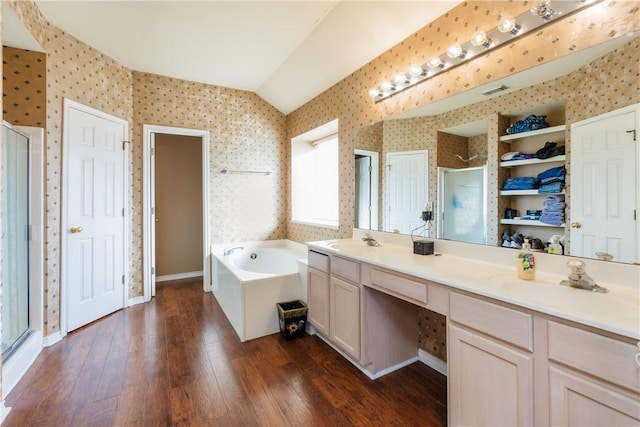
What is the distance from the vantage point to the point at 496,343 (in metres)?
1.17

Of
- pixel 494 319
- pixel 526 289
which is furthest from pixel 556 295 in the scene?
pixel 494 319

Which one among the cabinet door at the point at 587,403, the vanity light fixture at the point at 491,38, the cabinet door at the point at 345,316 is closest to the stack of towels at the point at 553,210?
the cabinet door at the point at 587,403

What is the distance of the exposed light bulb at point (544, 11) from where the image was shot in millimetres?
1411

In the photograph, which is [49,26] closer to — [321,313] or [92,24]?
[92,24]

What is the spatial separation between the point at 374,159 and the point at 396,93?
57cm

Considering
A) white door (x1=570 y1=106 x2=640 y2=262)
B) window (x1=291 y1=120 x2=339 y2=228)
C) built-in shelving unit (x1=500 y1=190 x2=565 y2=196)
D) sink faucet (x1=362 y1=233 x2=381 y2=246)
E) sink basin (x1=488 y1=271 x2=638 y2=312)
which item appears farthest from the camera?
window (x1=291 y1=120 x2=339 y2=228)

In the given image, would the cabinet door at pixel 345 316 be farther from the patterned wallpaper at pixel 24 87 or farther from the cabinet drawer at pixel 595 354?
the patterned wallpaper at pixel 24 87

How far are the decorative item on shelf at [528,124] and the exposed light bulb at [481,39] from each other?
1.62ft

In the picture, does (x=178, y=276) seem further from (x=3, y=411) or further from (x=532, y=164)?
(x=532, y=164)

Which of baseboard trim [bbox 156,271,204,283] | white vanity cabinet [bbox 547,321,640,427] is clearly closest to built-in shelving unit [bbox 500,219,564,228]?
white vanity cabinet [bbox 547,321,640,427]

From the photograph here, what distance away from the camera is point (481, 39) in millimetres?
1649

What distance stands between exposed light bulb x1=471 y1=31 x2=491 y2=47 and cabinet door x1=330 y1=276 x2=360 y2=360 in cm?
165

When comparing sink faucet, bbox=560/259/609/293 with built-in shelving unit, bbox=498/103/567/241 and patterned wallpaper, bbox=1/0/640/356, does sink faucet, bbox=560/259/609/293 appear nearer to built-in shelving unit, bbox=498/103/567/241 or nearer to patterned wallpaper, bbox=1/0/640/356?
built-in shelving unit, bbox=498/103/567/241

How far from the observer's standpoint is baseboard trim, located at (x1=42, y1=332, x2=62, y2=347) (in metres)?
2.34
